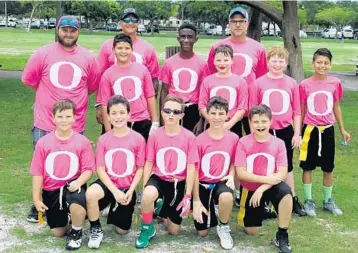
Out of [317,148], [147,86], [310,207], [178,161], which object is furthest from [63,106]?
[310,207]

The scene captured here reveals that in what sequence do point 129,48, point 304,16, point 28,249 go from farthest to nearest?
point 304,16 → point 129,48 → point 28,249

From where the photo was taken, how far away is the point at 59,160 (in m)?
4.91

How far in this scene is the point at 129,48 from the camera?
5328 mm

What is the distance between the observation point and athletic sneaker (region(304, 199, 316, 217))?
577cm

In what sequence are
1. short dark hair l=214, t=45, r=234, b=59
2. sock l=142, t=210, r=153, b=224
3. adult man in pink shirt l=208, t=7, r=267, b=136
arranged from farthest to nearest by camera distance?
adult man in pink shirt l=208, t=7, r=267, b=136
short dark hair l=214, t=45, r=234, b=59
sock l=142, t=210, r=153, b=224

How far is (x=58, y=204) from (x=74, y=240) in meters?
0.36

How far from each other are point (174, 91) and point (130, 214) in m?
1.37

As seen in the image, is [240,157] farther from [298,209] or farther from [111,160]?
[298,209]

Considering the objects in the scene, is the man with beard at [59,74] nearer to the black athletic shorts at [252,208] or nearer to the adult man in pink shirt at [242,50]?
the adult man in pink shirt at [242,50]

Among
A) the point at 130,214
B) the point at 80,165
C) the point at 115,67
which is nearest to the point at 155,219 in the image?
the point at 130,214

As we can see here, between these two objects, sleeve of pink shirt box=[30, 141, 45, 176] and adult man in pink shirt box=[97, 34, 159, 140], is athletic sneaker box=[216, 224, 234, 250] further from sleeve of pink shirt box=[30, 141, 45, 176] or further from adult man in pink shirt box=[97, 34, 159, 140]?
sleeve of pink shirt box=[30, 141, 45, 176]

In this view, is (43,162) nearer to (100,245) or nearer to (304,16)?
(100,245)

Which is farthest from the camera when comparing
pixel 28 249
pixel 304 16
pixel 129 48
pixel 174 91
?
pixel 304 16

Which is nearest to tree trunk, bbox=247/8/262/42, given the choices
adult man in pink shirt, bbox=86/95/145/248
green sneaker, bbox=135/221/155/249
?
adult man in pink shirt, bbox=86/95/145/248
